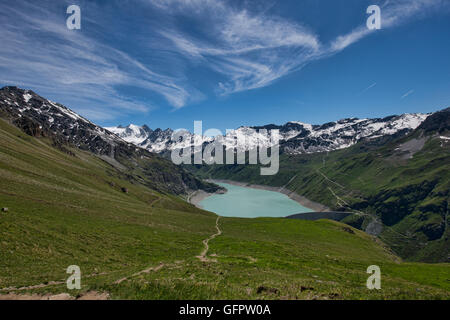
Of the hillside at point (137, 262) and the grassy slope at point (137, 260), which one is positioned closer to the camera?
the hillside at point (137, 262)

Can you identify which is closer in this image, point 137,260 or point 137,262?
point 137,262

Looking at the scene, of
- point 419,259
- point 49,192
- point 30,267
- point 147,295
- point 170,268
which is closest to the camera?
point 147,295

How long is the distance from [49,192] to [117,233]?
23013 mm

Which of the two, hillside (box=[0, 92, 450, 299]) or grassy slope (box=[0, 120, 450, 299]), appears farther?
grassy slope (box=[0, 120, 450, 299])
